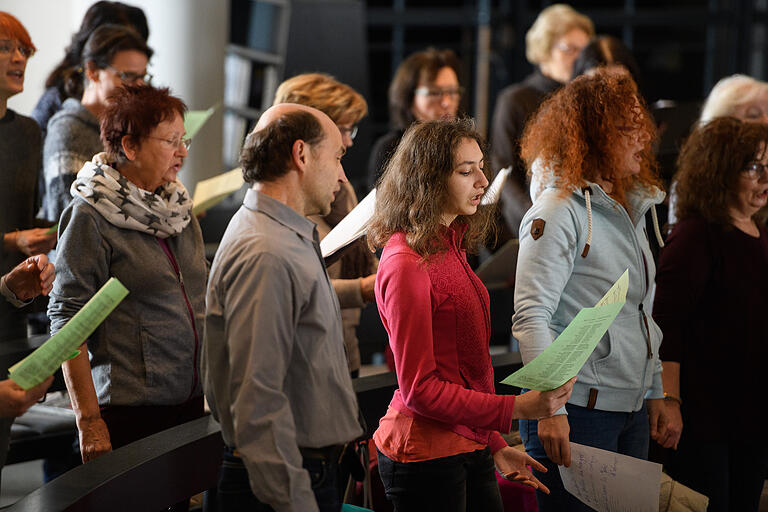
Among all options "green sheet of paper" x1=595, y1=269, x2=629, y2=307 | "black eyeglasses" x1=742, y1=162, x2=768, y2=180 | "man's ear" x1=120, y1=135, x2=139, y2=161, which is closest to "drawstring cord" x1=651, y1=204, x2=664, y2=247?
"black eyeglasses" x1=742, y1=162, x2=768, y2=180

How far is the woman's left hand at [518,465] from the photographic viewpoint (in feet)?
6.72

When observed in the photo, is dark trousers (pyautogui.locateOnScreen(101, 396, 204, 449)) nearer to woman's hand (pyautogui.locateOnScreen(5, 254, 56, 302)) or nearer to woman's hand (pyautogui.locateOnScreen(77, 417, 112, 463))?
woman's hand (pyautogui.locateOnScreen(77, 417, 112, 463))

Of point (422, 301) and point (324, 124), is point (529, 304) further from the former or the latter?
point (324, 124)

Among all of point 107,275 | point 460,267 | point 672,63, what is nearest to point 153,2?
point 107,275

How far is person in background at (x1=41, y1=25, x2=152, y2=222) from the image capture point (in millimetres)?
2672

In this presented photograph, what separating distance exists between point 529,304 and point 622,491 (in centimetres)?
46

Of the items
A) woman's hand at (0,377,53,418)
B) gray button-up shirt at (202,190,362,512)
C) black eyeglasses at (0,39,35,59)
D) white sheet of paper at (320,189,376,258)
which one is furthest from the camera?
black eyeglasses at (0,39,35,59)

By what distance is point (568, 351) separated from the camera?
181 centimetres

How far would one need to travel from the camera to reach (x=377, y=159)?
3.46 metres

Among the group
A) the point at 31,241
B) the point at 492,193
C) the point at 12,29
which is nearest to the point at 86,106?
the point at 12,29

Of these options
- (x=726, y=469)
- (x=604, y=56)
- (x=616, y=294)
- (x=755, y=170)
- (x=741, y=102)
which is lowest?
(x=726, y=469)

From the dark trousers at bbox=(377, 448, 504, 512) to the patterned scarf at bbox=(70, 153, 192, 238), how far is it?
2.57 ft

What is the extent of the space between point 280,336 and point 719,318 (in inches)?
60.6

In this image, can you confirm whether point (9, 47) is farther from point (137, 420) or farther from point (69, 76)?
point (137, 420)
